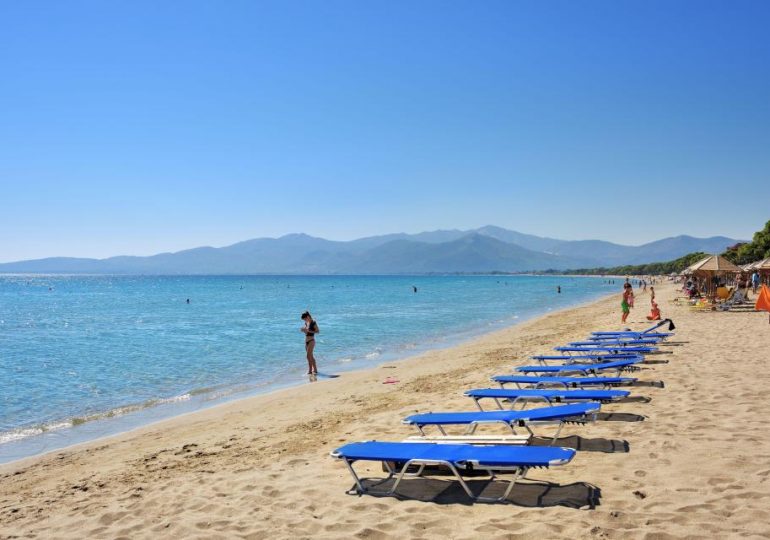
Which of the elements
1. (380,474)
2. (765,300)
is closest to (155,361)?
(380,474)

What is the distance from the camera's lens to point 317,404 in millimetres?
10719

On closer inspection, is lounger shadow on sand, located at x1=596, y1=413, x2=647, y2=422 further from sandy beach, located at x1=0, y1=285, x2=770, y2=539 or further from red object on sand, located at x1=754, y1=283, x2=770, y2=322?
red object on sand, located at x1=754, y1=283, x2=770, y2=322

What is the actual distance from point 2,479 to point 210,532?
446 centimetres

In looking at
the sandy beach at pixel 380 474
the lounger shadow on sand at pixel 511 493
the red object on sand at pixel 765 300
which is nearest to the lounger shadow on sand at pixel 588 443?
the sandy beach at pixel 380 474

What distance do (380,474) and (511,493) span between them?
140cm

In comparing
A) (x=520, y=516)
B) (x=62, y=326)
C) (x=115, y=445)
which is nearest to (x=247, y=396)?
(x=115, y=445)

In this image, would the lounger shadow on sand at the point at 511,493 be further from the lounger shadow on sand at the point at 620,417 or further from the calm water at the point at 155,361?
the calm water at the point at 155,361

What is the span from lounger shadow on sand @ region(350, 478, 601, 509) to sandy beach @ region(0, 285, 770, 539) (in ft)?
0.07

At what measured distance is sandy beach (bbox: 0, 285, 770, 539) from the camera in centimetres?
436

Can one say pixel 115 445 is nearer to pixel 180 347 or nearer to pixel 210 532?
pixel 210 532

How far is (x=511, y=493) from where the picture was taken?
494cm

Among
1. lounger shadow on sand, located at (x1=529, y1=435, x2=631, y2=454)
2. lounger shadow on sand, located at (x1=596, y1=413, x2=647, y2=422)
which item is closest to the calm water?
lounger shadow on sand, located at (x1=529, y1=435, x2=631, y2=454)

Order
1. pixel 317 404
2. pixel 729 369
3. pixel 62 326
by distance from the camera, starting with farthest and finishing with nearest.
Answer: pixel 62 326, pixel 317 404, pixel 729 369

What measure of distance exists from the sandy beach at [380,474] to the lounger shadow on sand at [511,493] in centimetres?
2
